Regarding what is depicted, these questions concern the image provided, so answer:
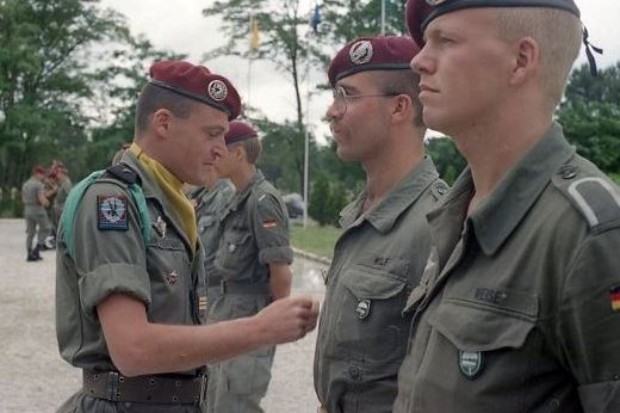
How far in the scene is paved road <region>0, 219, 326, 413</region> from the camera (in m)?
6.87

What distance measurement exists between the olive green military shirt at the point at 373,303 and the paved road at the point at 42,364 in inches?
153

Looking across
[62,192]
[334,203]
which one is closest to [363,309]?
[62,192]

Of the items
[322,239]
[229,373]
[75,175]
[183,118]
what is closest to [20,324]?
[229,373]

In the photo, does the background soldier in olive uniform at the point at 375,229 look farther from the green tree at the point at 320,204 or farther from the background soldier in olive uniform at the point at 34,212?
the green tree at the point at 320,204

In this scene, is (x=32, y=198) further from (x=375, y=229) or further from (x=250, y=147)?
(x=375, y=229)

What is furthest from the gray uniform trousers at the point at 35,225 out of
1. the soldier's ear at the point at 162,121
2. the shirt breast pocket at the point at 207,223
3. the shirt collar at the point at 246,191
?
Result: the soldier's ear at the point at 162,121

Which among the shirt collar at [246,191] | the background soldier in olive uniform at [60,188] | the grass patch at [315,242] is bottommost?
the grass patch at [315,242]

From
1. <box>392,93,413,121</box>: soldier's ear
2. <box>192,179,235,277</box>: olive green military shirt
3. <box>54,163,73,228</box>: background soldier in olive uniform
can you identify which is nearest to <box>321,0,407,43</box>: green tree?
<box>54,163,73,228</box>: background soldier in olive uniform

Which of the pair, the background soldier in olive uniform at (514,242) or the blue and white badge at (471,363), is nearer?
the background soldier in olive uniform at (514,242)

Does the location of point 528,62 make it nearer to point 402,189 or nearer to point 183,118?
point 402,189

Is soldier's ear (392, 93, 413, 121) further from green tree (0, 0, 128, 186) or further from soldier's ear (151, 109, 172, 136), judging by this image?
green tree (0, 0, 128, 186)

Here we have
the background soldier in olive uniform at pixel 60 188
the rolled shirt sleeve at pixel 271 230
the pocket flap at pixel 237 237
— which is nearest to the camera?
the rolled shirt sleeve at pixel 271 230

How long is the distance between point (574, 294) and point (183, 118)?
1786mm

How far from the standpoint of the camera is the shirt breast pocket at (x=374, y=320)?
268 centimetres
